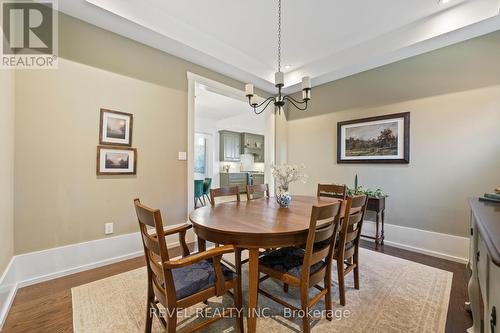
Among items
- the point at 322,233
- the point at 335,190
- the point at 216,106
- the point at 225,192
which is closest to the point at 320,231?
the point at 322,233

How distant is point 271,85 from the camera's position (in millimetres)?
4105

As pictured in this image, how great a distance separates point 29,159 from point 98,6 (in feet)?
5.43

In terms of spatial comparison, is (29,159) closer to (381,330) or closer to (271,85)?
(381,330)

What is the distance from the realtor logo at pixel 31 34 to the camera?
197 cm

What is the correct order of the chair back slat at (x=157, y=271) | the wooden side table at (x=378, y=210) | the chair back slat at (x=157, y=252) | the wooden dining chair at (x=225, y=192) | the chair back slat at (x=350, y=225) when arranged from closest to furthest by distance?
the chair back slat at (x=157, y=252) → the chair back slat at (x=157, y=271) → the chair back slat at (x=350, y=225) → the wooden dining chair at (x=225, y=192) → the wooden side table at (x=378, y=210)

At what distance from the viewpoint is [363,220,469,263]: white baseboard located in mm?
2617

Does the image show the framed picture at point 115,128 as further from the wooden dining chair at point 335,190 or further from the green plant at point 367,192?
the green plant at point 367,192

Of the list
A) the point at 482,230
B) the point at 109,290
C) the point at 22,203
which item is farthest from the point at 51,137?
the point at 482,230

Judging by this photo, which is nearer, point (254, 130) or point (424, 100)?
point (424, 100)

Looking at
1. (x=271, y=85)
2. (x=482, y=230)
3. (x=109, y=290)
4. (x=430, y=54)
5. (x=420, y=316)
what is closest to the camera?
(x=482, y=230)

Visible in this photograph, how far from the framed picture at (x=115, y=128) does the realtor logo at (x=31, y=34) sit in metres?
0.66

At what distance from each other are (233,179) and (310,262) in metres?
6.49

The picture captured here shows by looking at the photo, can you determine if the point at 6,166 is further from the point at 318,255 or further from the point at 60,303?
the point at 318,255

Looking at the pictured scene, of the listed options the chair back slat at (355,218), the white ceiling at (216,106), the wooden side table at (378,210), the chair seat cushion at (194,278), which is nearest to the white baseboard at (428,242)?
the wooden side table at (378,210)
